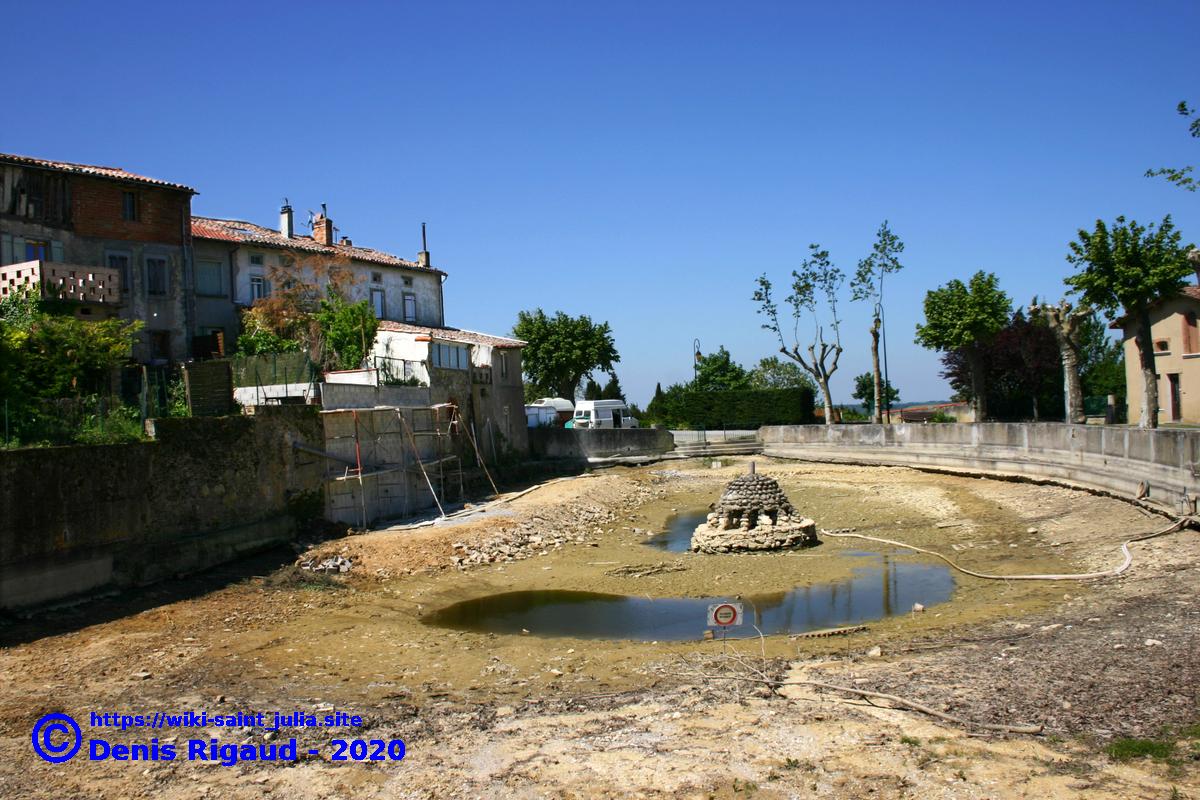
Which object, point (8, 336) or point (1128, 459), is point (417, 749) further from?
point (1128, 459)

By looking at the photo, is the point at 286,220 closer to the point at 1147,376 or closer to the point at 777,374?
the point at 1147,376

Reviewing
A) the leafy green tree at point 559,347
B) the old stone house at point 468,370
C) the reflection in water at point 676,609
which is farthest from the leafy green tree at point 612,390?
the reflection in water at point 676,609

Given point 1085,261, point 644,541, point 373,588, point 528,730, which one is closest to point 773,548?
point 644,541

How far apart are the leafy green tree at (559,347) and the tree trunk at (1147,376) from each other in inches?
1505

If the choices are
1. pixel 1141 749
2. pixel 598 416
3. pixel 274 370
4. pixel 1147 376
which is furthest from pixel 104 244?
pixel 1147 376

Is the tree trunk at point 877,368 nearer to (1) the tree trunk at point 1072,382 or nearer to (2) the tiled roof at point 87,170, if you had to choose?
(1) the tree trunk at point 1072,382

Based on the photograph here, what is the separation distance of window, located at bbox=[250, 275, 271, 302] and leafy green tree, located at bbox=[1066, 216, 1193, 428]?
31.0 m

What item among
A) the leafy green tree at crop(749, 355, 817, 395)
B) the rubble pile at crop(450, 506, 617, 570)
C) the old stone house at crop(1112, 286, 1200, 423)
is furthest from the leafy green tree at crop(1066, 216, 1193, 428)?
the leafy green tree at crop(749, 355, 817, 395)

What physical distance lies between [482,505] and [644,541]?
6.14 metres

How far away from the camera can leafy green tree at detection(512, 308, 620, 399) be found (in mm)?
63531

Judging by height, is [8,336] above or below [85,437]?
above

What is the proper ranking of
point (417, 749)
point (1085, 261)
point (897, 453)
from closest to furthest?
point (417, 749) → point (1085, 261) → point (897, 453)

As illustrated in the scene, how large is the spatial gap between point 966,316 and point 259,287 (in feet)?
109

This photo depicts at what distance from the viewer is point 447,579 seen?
19672 millimetres
